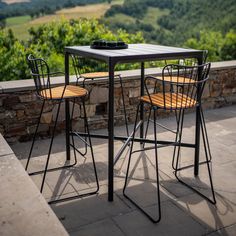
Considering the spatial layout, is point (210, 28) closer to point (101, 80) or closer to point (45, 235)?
point (101, 80)

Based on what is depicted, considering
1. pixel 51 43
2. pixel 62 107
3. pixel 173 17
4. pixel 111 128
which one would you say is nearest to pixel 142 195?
pixel 111 128

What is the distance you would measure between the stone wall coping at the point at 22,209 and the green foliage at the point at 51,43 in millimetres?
2722

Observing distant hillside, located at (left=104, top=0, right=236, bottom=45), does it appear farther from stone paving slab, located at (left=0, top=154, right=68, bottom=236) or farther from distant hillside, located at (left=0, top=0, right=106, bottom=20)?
stone paving slab, located at (left=0, top=154, right=68, bottom=236)

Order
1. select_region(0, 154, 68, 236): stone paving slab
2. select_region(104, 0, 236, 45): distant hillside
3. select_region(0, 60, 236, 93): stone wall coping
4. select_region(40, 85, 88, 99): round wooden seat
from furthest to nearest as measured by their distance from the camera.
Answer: select_region(104, 0, 236, 45): distant hillside → select_region(0, 60, 236, 93): stone wall coping → select_region(40, 85, 88, 99): round wooden seat → select_region(0, 154, 68, 236): stone paving slab

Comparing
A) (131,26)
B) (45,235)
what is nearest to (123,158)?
(45,235)

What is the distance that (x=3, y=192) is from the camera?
5.37 feet

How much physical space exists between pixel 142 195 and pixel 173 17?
16256 mm

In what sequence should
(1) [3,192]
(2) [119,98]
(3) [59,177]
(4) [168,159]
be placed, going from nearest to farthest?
(1) [3,192]
(3) [59,177]
(4) [168,159]
(2) [119,98]

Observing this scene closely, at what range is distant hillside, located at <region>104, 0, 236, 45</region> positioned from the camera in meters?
15.1

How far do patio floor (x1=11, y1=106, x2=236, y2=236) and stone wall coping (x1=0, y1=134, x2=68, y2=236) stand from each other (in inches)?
20.9

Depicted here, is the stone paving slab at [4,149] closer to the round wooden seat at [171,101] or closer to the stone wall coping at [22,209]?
the stone wall coping at [22,209]

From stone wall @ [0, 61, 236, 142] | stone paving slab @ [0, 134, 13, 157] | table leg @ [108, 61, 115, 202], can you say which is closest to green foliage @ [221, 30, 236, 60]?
stone wall @ [0, 61, 236, 142]

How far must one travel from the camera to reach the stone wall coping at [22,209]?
4.50 ft

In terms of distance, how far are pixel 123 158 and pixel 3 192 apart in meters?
1.63
